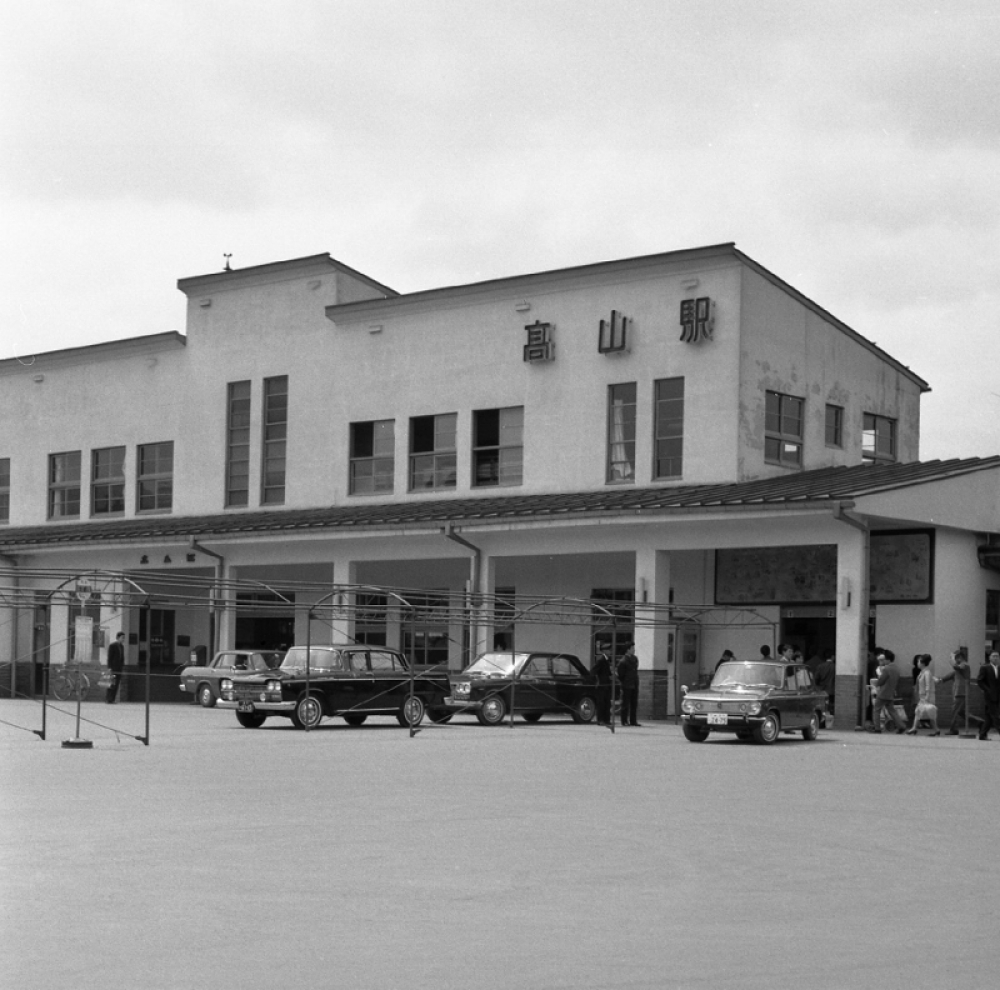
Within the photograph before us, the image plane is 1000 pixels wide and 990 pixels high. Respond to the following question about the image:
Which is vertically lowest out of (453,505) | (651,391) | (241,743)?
(241,743)

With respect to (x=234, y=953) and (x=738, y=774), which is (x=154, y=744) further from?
(x=234, y=953)

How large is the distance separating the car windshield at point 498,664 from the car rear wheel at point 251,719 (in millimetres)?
4626

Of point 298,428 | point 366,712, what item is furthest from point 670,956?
point 298,428

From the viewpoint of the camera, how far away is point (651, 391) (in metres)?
36.3

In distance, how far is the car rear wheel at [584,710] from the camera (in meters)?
33.3

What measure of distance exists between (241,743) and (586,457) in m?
15.1

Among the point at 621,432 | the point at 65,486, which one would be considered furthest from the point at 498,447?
the point at 65,486

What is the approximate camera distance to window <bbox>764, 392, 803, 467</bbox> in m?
36.3

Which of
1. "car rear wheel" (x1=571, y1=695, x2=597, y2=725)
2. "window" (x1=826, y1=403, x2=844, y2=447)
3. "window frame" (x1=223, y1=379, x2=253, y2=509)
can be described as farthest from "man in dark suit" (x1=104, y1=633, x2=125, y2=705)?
"window" (x1=826, y1=403, x2=844, y2=447)

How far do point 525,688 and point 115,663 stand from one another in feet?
45.6

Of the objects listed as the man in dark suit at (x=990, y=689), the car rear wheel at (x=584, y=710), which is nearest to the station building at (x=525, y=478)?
the car rear wheel at (x=584, y=710)

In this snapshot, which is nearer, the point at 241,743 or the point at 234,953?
the point at 234,953

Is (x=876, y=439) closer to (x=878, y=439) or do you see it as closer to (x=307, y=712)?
(x=878, y=439)

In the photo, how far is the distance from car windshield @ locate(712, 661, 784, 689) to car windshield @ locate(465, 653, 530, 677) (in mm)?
5428
